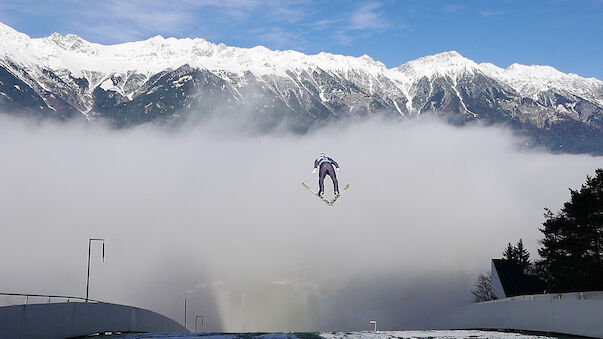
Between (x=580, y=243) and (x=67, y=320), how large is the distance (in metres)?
56.2

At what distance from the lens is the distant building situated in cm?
8700

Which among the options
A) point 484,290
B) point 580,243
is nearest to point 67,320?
point 580,243

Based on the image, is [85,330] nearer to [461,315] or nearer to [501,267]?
[461,315]

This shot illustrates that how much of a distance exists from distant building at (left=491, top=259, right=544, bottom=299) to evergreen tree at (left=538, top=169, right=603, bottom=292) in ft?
49.3

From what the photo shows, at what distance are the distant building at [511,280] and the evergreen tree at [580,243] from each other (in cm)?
1502

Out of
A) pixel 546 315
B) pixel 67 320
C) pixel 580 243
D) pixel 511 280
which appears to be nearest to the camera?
pixel 67 320

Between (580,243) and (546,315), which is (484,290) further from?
(546,315)

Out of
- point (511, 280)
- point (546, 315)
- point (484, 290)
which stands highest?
point (484, 290)

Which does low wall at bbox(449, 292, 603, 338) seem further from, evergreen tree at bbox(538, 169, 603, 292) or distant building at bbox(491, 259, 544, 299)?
distant building at bbox(491, 259, 544, 299)

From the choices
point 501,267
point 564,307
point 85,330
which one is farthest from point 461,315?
point 501,267

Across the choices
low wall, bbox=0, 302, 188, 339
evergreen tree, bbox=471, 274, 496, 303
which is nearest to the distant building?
evergreen tree, bbox=471, 274, 496, 303

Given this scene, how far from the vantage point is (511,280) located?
87.8 metres

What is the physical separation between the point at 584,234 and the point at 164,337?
175 ft

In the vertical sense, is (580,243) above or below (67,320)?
above
